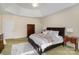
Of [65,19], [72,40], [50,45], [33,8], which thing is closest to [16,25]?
[33,8]

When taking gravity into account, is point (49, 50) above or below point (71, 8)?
below

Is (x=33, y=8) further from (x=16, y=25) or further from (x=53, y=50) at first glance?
(x=53, y=50)

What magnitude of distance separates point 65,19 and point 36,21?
366 millimetres

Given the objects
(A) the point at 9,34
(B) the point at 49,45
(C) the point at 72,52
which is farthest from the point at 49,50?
(A) the point at 9,34

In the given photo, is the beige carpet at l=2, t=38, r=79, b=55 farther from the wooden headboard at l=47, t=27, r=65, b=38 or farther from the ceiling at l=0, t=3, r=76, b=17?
the ceiling at l=0, t=3, r=76, b=17

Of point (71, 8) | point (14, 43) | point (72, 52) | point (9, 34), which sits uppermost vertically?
point (71, 8)

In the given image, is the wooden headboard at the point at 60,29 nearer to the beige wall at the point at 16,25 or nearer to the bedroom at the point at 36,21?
the bedroom at the point at 36,21

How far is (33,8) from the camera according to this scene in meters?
1.33

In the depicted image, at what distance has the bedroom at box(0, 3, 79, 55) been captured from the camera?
129 cm

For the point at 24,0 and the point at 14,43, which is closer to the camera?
the point at 24,0

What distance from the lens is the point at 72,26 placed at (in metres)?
1.32

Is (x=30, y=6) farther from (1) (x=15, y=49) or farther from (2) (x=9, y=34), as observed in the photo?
(1) (x=15, y=49)

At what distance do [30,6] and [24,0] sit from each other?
4.3 inches

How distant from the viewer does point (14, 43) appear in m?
1.32
